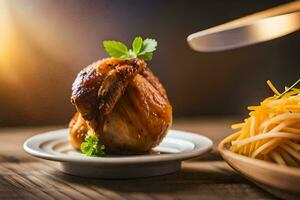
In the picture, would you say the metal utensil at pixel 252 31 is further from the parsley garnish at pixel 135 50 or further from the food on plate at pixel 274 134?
the parsley garnish at pixel 135 50

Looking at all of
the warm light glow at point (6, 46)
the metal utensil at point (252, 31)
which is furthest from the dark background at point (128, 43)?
the metal utensil at point (252, 31)

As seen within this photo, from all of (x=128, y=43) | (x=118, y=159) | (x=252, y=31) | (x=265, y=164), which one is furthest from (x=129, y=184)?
(x=128, y=43)

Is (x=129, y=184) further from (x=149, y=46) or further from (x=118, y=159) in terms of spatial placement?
(x=149, y=46)

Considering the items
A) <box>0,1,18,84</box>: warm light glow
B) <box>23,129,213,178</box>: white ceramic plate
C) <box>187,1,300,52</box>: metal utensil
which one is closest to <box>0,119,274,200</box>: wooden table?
<box>23,129,213,178</box>: white ceramic plate

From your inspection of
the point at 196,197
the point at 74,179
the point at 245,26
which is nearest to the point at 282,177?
the point at 196,197

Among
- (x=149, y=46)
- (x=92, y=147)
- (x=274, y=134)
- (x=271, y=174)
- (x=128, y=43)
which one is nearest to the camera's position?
(x=271, y=174)
